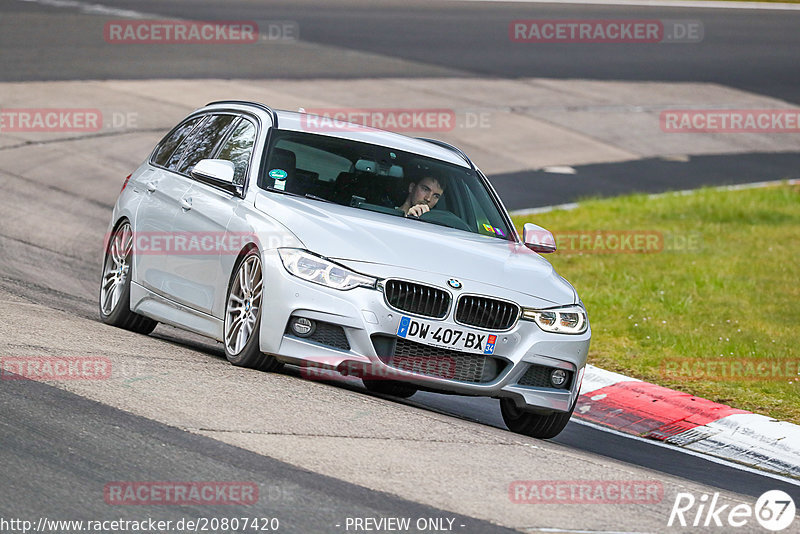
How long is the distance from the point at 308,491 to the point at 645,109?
2344cm

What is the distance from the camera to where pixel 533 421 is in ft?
29.5

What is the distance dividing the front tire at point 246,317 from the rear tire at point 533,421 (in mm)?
1642

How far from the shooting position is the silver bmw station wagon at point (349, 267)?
8.05m

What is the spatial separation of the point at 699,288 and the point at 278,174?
22.9 feet

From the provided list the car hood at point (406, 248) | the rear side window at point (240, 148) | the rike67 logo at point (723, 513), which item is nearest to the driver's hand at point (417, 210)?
the car hood at point (406, 248)

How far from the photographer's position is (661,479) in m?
7.33

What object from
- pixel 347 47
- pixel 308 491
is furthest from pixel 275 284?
pixel 347 47

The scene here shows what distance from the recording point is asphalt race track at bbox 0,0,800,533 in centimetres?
616

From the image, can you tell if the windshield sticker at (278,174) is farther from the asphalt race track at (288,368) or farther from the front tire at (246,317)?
the asphalt race track at (288,368)

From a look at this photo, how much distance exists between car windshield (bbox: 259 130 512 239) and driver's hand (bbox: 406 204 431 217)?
0.09ft

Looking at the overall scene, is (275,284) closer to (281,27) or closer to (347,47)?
(347,47)

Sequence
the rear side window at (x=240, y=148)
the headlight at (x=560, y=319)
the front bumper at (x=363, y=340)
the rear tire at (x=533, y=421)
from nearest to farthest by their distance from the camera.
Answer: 1. the front bumper at (x=363, y=340)
2. the headlight at (x=560, y=319)
3. the rear tire at (x=533, y=421)
4. the rear side window at (x=240, y=148)

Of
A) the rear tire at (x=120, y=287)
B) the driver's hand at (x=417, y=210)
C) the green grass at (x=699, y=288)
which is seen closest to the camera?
the driver's hand at (x=417, y=210)

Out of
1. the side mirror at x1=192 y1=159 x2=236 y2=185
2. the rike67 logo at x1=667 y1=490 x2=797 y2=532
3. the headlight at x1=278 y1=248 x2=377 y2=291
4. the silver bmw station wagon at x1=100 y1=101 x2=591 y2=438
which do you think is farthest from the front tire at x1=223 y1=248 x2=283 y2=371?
the rike67 logo at x1=667 y1=490 x2=797 y2=532
